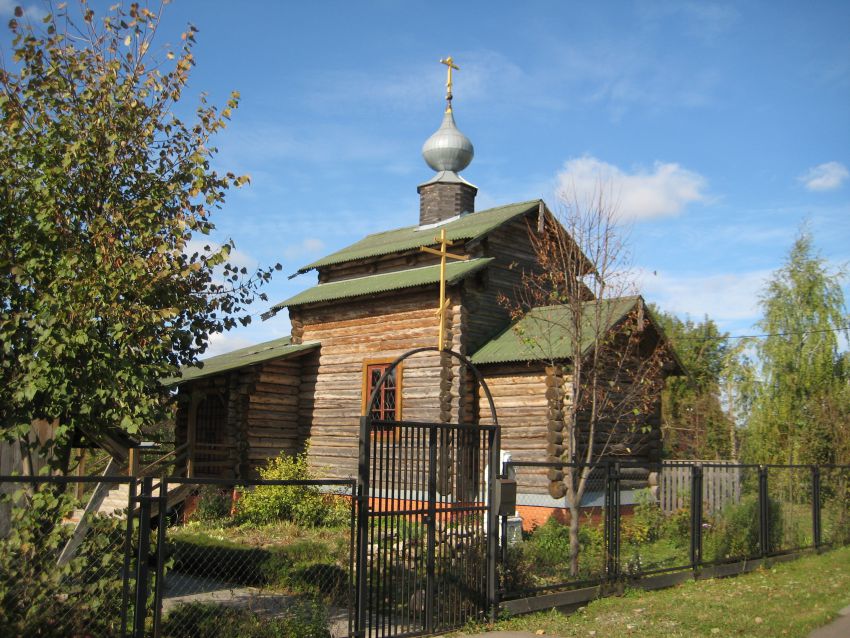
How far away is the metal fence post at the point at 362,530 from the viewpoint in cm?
804

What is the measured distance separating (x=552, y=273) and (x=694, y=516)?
186 inches

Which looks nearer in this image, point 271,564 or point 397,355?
point 271,564

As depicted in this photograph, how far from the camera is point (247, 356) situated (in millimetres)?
23797

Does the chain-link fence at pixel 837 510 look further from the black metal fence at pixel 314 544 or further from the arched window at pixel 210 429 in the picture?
the arched window at pixel 210 429

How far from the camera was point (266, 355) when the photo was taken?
22578 millimetres

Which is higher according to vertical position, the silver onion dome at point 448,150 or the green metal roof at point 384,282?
the silver onion dome at point 448,150

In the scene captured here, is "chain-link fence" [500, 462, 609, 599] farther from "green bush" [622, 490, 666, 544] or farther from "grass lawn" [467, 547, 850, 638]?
"green bush" [622, 490, 666, 544]

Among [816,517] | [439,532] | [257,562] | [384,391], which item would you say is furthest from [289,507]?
[816,517]

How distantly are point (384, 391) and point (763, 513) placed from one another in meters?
9.54

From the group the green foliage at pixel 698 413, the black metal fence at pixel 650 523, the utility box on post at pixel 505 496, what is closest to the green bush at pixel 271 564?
the utility box on post at pixel 505 496

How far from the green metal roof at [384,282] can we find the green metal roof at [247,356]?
124cm

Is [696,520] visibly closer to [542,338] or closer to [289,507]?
[542,338]

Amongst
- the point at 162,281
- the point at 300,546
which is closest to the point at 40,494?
the point at 162,281

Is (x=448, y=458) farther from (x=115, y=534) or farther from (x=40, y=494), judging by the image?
(x=40, y=494)
